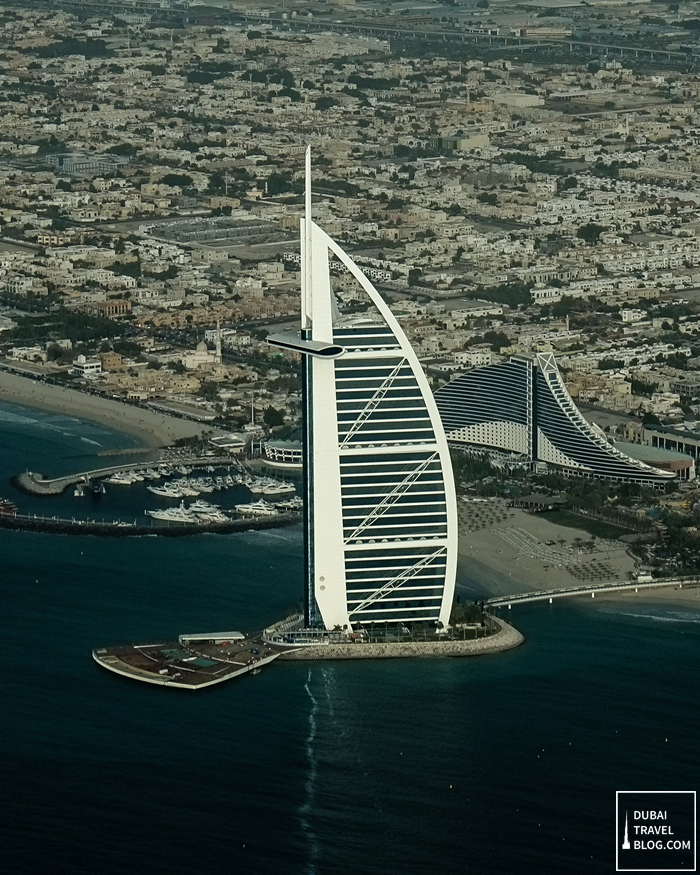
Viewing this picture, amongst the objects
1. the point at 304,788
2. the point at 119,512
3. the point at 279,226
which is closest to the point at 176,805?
the point at 304,788

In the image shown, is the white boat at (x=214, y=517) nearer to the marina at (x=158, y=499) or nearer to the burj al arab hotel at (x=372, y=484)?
the marina at (x=158, y=499)

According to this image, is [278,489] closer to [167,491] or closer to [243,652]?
[167,491]

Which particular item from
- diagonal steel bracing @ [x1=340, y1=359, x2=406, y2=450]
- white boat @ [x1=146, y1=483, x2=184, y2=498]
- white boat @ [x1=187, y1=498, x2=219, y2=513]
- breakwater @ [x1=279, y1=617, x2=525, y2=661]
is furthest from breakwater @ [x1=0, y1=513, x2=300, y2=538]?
breakwater @ [x1=279, y1=617, x2=525, y2=661]

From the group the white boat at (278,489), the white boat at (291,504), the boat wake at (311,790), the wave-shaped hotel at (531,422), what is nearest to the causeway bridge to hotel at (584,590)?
the boat wake at (311,790)

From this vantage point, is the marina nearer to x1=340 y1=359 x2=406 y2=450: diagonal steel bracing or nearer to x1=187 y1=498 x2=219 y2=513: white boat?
x1=187 y1=498 x2=219 y2=513: white boat

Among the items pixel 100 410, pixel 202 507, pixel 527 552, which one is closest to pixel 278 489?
pixel 202 507

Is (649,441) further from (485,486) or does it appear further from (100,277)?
(100,277)
